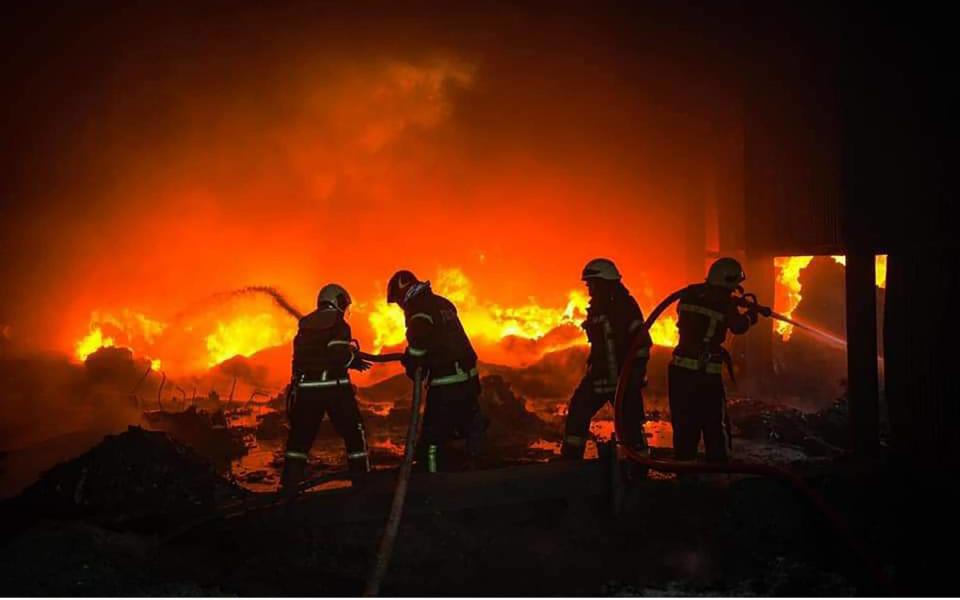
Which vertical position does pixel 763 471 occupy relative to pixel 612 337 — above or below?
below

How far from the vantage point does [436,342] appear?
274 inches

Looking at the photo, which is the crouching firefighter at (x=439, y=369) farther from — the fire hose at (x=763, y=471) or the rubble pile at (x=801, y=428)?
the rubble pile at (x=801, y=428)

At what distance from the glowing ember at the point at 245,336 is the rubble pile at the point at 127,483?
1060cm

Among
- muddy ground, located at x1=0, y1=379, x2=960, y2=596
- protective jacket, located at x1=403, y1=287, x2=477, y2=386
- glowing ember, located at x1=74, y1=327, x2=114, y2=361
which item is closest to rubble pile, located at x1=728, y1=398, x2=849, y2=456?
muddy ground, located at x1=0, y1=379, x2=960, y2=596

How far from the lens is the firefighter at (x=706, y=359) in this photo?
23.0ft

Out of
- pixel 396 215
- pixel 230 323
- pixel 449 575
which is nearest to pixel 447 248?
pixel 396 215

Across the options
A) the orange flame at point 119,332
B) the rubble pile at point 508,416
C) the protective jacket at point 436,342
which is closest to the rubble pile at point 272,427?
the rubble pile at point 508,416

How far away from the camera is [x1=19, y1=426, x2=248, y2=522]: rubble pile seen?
7344mm

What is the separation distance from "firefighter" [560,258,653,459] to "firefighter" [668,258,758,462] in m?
0.43

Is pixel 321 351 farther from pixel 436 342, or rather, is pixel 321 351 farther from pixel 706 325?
pixel 706 325

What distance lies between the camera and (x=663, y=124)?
19.1 m

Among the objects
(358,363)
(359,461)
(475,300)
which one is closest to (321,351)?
(358,363)

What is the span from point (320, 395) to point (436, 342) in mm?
1308

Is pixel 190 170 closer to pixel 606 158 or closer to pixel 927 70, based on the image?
pixel 606 158
